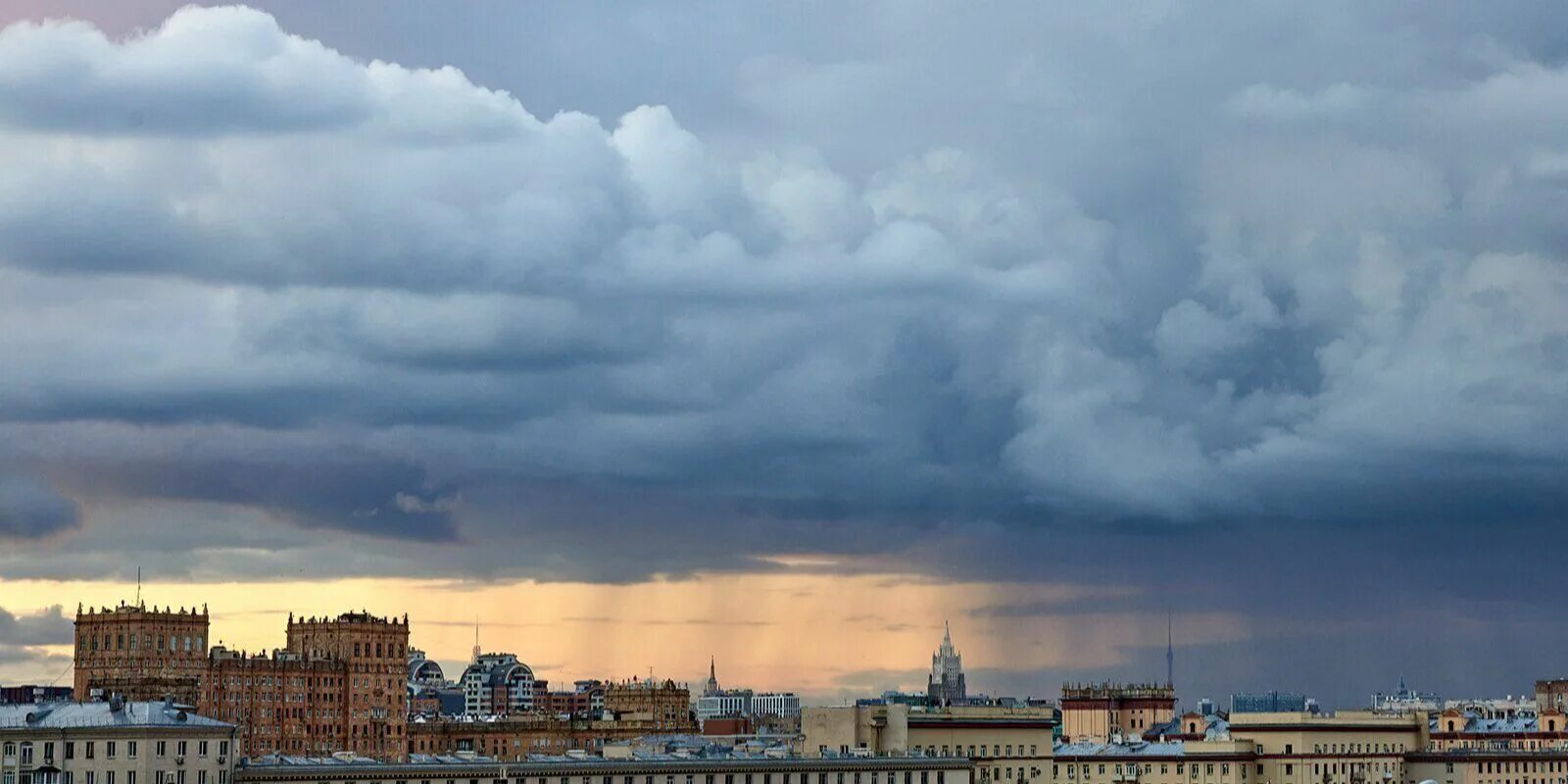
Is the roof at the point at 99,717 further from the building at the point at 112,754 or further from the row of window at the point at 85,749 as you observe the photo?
the row of window at the point at 85,749

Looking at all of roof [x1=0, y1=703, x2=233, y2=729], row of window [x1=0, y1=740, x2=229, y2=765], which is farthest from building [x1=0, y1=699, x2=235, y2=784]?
roof [x1=0, y1=703, x2=233, y2=729]

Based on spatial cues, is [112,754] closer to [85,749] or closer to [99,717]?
[85,749]

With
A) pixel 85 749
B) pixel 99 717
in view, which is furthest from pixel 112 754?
pixel 99 717

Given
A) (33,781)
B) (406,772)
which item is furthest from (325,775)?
(33,781)

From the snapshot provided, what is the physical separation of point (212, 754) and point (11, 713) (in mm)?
19846

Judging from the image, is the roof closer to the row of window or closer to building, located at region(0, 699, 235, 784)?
building, located at region(0, 699, 235, 784)

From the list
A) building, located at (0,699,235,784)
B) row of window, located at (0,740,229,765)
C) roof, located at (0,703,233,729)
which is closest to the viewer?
building, located at (0,699,235,784)

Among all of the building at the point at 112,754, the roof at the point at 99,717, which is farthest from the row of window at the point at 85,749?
the roof at the point at 99,717

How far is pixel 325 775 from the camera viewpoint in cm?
19288

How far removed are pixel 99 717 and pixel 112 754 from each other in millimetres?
6487

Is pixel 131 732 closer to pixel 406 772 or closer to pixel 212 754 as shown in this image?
pixel 212 754

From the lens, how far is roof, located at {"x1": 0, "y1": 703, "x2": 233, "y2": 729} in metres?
185

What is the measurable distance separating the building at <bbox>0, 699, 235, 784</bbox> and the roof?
290 millimetres

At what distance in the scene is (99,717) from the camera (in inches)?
7362
